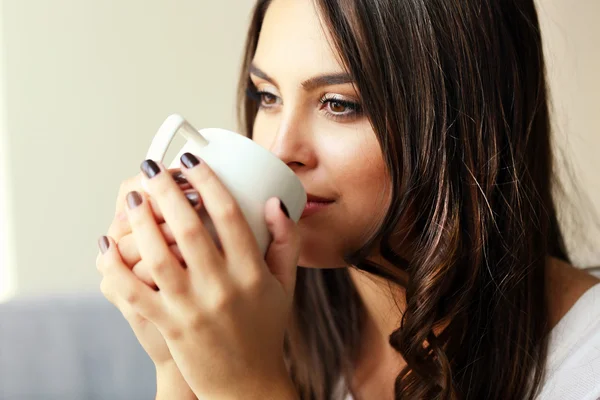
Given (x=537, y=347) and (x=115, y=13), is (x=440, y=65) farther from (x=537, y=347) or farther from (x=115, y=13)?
(x=115, y=13)

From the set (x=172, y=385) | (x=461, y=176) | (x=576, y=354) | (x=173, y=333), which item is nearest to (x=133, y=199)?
(x=173, y=333)

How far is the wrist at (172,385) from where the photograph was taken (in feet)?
2.88

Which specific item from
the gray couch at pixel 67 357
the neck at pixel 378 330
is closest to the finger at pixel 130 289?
the neck at pixel 378 330

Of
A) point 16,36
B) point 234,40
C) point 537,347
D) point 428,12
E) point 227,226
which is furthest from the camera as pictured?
point 234,40

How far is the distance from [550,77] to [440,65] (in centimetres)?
76

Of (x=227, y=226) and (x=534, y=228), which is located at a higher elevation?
(x=227, y=226)

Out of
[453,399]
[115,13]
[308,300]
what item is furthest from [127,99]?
[453,399]

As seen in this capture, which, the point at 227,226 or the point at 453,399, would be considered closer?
the point at 227,226

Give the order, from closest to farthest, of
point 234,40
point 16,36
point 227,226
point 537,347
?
1. point 227,226
2. point 537,347
3. point 16,36
4. point 234,40

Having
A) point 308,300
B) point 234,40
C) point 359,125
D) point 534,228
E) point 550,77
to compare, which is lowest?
point 308,300

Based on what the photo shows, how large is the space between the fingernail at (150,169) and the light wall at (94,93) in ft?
2.77

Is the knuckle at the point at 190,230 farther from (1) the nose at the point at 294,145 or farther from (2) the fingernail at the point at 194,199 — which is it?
(1) the nose at the point at 294,145

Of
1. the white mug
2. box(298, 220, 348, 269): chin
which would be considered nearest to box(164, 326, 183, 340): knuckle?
the white mug

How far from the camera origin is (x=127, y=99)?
54.8 inches
